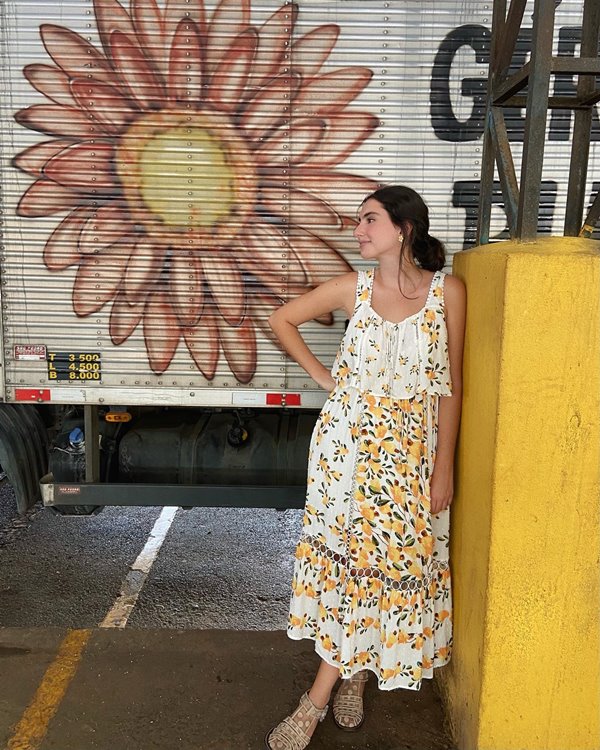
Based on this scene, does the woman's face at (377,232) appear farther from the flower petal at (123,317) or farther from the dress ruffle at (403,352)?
the flower petal at (123,317)

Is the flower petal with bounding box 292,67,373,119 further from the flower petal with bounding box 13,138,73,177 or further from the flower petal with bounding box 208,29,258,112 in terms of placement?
the flower petal with bounding box 13,138,73,177

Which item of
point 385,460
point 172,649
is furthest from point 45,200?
point 172,649

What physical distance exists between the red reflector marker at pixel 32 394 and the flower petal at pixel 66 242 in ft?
2.11

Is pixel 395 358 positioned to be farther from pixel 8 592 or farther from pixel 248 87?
pixel 8 592

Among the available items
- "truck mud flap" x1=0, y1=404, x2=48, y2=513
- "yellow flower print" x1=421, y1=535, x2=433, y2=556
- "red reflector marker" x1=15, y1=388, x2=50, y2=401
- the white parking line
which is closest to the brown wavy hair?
"yellow flower print" x1=421, y1=535, x2=433, y2=556

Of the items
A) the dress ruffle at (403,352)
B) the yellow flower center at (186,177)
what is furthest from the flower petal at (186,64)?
the dress ruffle at (403,352)

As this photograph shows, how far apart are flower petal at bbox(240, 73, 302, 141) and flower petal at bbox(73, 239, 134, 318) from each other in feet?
2.83

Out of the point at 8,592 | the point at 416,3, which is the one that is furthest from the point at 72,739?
the point at 416,3

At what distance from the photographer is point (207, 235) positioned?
11.2ft

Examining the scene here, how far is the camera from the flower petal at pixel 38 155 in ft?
11.0

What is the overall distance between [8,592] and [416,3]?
4085 mm

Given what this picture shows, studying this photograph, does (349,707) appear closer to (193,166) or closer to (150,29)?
(193,166)

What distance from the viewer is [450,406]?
101 inches

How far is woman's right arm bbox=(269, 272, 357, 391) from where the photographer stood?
260 centimetres
